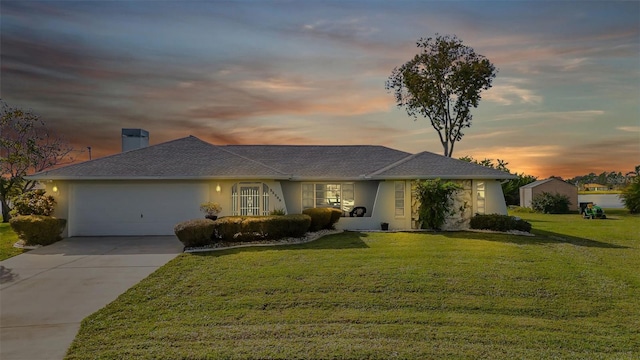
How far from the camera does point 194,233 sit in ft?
45.2

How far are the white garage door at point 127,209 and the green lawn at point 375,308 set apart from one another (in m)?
6.07

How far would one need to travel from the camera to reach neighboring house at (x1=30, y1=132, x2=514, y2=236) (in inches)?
711

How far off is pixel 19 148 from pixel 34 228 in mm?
18034

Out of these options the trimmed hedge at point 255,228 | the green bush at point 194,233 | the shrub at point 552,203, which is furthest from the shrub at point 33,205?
the shrub at point 552,203

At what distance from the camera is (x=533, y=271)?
10695mm

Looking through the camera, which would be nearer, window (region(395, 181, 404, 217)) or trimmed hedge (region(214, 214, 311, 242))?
Answer: trimmed hedge (region(214, 214, 311, 242))

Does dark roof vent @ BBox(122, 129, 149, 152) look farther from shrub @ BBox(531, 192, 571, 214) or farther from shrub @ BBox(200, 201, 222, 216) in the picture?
shrub @ BBox(531, 192, 571, 214)

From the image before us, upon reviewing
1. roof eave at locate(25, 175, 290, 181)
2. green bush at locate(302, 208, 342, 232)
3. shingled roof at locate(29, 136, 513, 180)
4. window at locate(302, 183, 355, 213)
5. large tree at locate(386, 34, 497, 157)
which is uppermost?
large tree at locate(386, 34, 497, 157)

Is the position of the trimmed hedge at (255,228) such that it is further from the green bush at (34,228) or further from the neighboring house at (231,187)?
the green bush at (34,228)

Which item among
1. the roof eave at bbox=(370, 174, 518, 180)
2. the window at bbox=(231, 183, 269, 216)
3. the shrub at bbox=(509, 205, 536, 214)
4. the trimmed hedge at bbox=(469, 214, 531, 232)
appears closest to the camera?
the trimmed hedge at bbox=(469, 214, 531, 232)

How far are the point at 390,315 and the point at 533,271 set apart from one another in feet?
17.4

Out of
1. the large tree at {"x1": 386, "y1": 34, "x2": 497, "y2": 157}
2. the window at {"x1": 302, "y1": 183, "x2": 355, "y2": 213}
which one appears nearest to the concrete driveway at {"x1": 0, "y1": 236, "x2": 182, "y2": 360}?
the window at {"x1": 302, "y1": 183, "x2": 355, "y2": 213}

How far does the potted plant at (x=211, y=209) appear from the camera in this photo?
1703 cm

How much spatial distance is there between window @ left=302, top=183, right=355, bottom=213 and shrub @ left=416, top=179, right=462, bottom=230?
3616 mm
